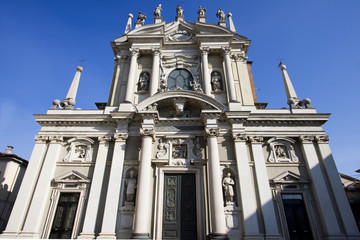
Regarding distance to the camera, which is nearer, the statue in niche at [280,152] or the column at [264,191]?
the column at [264,191]

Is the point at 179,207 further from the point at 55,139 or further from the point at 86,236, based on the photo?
the point at 55,139

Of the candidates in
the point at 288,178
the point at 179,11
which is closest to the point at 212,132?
the point at 288,178

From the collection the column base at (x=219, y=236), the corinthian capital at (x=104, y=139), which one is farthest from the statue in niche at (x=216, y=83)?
the column base at (x=219, y=236)

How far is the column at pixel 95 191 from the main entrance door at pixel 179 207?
3.22 metres

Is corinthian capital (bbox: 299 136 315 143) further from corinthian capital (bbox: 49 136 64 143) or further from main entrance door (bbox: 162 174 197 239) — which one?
corinthian capital (bbox: 49 136 64 143)

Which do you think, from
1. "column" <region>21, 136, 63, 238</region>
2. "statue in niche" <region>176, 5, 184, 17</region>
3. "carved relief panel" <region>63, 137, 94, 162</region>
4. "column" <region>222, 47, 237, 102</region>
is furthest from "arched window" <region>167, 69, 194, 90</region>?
"column" <region>21, 136, 63, 238</region>

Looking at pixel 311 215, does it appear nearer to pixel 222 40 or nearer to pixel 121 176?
pixel 121 176

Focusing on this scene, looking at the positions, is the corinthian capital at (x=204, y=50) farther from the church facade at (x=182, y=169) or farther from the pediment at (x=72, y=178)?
the pediment at (x=72, y=178)

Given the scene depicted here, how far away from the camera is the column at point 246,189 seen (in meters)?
10.2

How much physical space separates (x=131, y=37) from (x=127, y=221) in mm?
11438

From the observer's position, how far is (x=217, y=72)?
50.6 ft

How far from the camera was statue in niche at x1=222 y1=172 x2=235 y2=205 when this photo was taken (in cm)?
1107

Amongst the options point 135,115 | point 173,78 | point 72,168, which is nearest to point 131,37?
point 173,78

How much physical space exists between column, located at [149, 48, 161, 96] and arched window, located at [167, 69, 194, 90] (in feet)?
3.09
